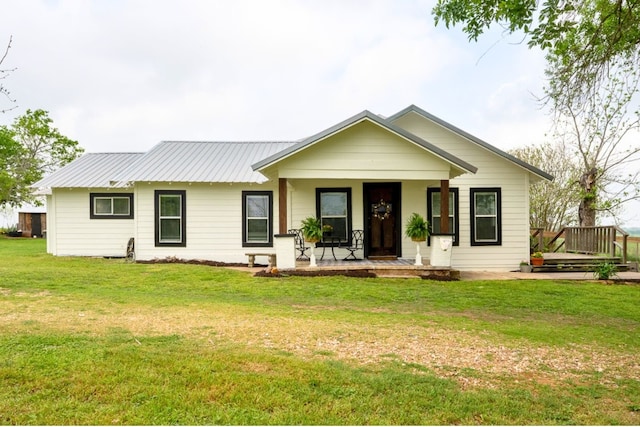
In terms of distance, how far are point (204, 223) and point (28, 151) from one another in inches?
1086

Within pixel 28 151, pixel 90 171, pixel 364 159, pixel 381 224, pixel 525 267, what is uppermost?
pixel 28 151

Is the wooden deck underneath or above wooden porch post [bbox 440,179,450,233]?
underneath

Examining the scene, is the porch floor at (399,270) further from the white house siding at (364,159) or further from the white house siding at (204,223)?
the white house siding at (204,223)

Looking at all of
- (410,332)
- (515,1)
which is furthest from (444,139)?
(410,332)

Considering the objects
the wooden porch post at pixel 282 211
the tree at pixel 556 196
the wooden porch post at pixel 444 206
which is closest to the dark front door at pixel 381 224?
the wooden porch post at pixel 444 206

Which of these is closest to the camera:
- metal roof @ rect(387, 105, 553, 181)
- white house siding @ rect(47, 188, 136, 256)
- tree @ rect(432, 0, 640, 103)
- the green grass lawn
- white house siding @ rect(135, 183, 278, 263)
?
the green grass lawn

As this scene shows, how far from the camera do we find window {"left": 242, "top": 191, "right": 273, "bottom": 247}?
14570 millimetres

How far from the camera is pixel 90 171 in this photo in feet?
55.1

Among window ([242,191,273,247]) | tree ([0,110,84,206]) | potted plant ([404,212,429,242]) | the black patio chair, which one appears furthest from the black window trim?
tree ([0,110,84,206])

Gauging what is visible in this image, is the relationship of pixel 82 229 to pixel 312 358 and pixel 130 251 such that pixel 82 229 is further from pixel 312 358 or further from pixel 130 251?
pixel 312 358

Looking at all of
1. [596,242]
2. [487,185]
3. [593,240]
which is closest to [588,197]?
[593,240]

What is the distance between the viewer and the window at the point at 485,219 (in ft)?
45.9

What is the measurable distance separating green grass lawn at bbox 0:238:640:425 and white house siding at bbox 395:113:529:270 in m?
4.83

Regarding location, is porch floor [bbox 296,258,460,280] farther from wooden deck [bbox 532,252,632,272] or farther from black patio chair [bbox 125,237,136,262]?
black patio chair [bbox 125,237,136,262]
